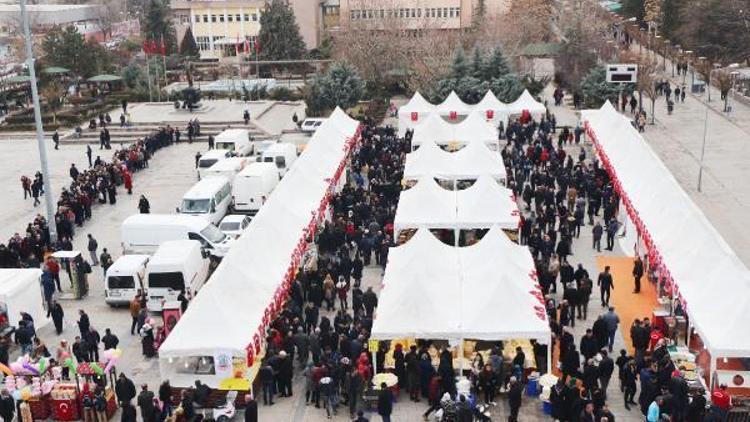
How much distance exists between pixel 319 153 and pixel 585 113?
39.4ft

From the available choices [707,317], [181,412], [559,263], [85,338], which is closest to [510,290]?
[707,317]

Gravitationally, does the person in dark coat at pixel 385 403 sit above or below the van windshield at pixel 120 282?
below

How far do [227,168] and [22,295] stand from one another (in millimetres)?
11121

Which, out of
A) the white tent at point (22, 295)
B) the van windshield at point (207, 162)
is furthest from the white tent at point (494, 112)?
the white tent at point (22, 295)

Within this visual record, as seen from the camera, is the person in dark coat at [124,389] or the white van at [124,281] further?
the white van at [124,281]

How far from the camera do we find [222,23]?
242ft

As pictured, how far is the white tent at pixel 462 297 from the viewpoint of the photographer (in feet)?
50.9

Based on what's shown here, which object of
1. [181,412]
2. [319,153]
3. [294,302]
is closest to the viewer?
[181,412]

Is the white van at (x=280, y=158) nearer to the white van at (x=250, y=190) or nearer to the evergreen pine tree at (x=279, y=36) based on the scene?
the white van at (x=250, y=190)

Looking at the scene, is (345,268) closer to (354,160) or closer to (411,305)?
(411,305)

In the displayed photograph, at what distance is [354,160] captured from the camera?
101 ft

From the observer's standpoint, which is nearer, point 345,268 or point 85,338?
point 85,338

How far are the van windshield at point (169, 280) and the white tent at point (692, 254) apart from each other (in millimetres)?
10395

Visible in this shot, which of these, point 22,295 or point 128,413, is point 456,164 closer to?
point 22,295
